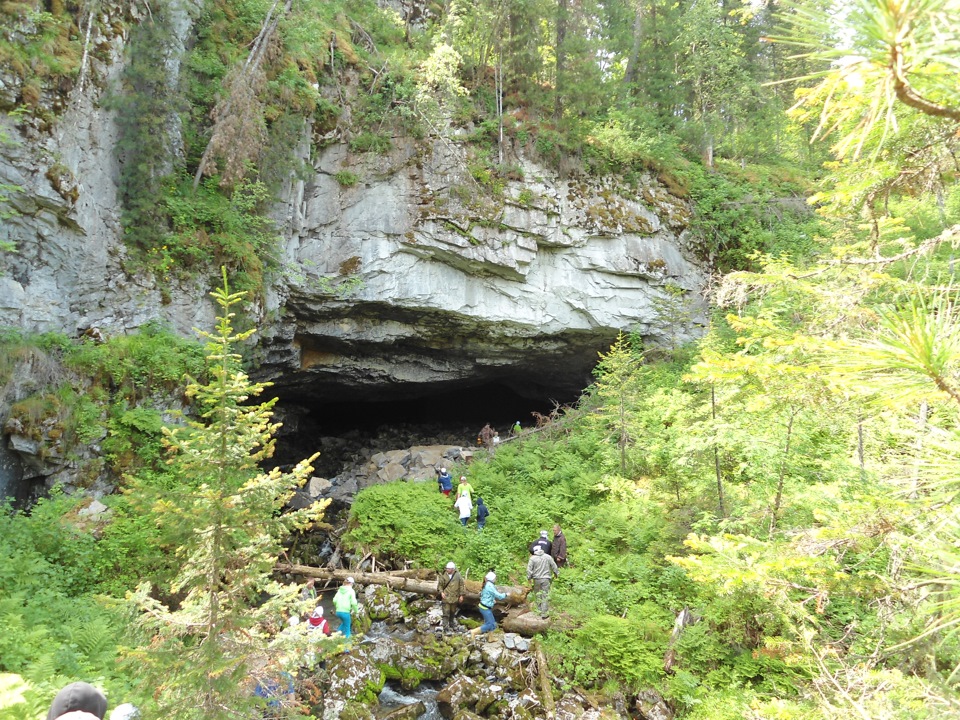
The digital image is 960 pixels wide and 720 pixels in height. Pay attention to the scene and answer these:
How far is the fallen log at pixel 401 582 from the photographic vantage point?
938 cm

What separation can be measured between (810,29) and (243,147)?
11.6 metres

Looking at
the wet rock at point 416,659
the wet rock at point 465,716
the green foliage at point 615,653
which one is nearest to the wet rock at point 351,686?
the wet rock at point 416,659

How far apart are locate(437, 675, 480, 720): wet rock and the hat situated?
5589 mm

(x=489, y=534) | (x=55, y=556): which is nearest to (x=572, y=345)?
(x=489, y=534)

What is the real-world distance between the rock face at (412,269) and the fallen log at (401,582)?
5.81 meters

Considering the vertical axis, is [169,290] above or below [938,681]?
above

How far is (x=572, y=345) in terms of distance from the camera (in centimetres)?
1786

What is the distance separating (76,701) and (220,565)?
158 centimetres

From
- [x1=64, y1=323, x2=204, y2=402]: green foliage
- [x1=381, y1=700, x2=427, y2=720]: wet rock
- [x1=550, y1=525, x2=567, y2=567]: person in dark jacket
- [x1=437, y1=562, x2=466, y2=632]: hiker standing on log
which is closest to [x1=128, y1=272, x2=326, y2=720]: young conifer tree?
[x1=381, y1=700, x2=427, y2=720]: wet rock

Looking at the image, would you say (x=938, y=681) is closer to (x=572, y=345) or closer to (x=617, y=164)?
(x=572, y=345)

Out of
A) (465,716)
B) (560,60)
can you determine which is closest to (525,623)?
(465,716)

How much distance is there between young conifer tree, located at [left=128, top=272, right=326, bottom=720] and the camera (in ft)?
12.4

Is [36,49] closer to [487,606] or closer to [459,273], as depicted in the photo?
[459,273]

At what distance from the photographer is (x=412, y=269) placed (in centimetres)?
1487
